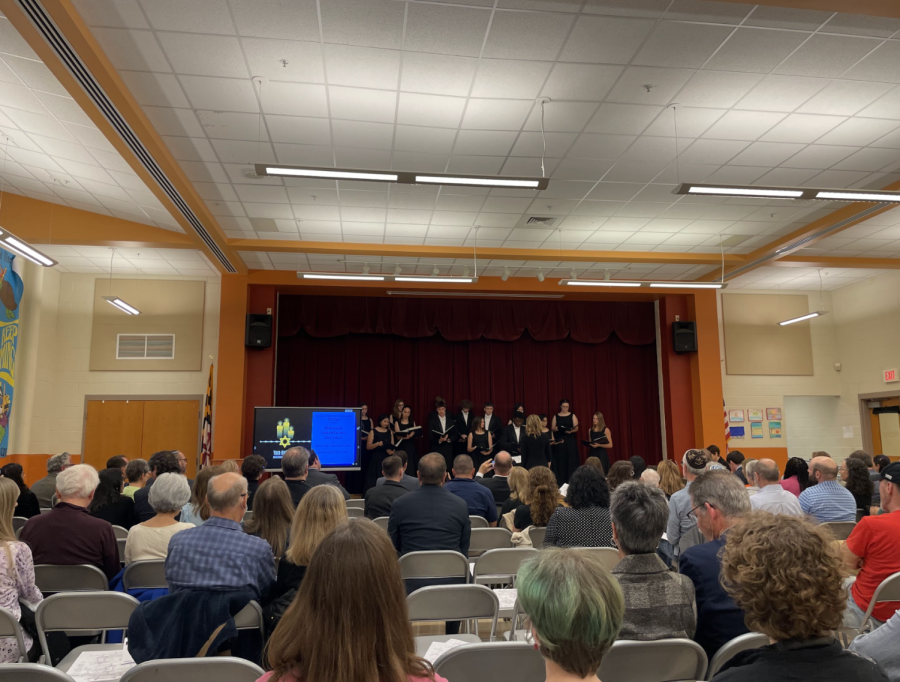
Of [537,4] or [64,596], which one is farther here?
[537,4]

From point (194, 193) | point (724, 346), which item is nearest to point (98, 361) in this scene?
point (194, 193)

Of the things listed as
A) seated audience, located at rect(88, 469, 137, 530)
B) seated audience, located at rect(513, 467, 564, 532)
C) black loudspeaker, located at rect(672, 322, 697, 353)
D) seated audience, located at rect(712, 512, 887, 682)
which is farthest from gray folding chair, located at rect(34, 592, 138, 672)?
black loudspeaker, located at rect(672, 322, 697, 353)

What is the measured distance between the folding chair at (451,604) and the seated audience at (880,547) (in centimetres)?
156

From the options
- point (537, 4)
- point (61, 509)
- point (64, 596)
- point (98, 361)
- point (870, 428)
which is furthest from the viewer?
point (870, 428)

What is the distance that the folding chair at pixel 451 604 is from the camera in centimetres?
255

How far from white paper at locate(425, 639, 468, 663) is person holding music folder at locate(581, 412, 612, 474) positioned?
30.0 feet

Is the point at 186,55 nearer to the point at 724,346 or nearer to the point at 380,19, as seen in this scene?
the point at 380,19

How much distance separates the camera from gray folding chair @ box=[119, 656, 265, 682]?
1715mm

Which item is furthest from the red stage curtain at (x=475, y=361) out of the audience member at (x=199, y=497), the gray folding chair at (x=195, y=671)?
the gray folding chair at (x=195, y=671)

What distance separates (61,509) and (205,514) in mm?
722

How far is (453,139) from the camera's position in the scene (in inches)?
249

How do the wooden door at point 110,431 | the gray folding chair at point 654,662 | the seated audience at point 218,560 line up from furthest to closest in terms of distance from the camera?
the wooden door at point 110,431 < the seated audience at point 218,560 < the gray folding chair at point 654,662

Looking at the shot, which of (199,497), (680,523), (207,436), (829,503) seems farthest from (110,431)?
(829,503)

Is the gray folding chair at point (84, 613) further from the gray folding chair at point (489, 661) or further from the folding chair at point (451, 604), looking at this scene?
the gray folding chair at point (489, 661)
